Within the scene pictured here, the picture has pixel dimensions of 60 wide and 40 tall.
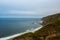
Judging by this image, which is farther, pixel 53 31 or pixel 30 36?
pixel 30 36

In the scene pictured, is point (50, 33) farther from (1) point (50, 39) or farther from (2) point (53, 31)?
(1) point (50, 39)

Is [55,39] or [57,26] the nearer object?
[55,39]

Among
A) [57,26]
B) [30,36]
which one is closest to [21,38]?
[30,36]

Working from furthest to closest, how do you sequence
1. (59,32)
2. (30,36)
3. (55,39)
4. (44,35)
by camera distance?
(30,36)
(44,35)
(59,32)
(55,39)

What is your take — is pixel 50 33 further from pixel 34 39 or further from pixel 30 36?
pixel 30 36

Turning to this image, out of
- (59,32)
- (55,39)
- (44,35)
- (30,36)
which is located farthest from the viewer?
(30,36)

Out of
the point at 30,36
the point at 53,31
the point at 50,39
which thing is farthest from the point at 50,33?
the point at 30,36

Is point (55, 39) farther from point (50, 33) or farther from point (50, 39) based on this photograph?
point (50, 33)
